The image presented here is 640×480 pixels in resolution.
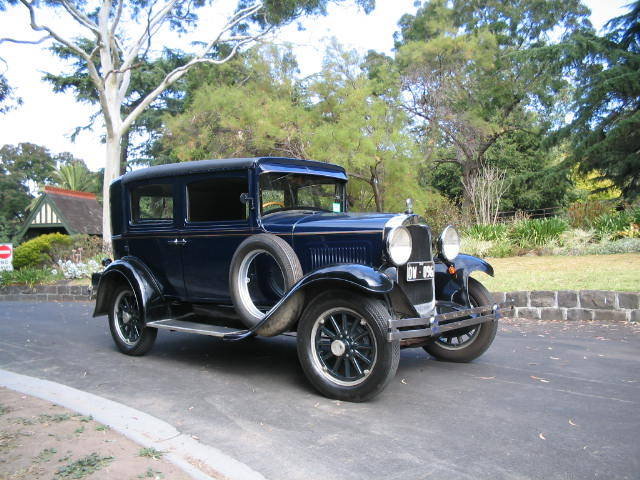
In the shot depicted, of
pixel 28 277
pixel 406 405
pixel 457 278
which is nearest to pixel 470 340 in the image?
pixel 457 278

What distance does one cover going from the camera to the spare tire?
4.67m

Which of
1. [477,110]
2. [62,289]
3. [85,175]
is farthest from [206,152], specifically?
[85,175]

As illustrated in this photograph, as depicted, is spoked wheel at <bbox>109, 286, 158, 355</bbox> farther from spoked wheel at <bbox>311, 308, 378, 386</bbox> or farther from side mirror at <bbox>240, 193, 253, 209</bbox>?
spoked wheel at <bbox>311, 308, 378, 386</bbox>

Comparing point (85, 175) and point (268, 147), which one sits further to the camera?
point (85, 175)

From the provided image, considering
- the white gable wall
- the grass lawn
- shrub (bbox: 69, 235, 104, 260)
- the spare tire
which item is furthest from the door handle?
the white gable wall

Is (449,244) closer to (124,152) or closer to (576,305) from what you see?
(576,305)

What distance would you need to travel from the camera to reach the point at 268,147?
59.8 ft

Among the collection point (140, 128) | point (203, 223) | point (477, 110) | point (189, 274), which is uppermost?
point (140, 128)

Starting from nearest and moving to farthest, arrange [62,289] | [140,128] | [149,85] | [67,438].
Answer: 1. [67,438]
2. [62,289]
3. [149,85]
4. [140,128]

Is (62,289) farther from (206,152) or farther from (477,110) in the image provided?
(477,110)

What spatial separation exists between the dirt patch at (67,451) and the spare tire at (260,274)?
172cm

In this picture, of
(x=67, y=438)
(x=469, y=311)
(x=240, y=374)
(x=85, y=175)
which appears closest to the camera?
(x=67, y=438)

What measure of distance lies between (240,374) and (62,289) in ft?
37.4

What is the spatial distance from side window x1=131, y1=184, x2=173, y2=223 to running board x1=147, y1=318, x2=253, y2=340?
1169 mm
